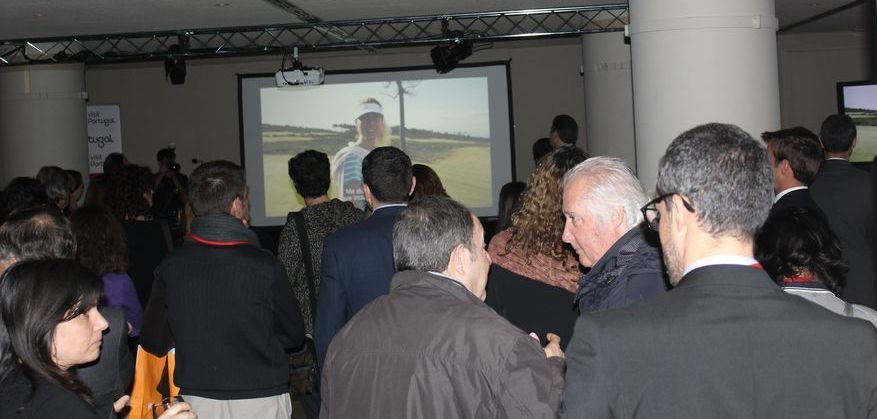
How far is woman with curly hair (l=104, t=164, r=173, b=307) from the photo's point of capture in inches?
189

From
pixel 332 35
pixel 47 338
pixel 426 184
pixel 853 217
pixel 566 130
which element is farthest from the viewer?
pixel 332 35

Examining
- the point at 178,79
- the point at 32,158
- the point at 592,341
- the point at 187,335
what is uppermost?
the point at 178,79

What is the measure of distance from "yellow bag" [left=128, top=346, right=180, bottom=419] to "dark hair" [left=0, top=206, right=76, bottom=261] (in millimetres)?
681

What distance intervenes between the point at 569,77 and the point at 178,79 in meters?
5.91

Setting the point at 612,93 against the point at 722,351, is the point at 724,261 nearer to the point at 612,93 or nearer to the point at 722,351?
the point at 722,351

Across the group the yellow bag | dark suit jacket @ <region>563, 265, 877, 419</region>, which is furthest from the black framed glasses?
the yellow bag

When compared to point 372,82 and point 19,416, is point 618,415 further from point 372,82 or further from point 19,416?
point 372,82

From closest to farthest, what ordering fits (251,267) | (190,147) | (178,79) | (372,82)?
(251,267) → (178,79) → (372,82) → (190,147)

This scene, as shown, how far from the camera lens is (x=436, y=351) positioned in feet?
6.63

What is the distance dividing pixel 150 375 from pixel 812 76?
1192 centimetres

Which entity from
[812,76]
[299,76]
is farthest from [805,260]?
[812,76]

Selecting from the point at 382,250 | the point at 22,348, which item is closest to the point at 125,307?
the point at 382,250

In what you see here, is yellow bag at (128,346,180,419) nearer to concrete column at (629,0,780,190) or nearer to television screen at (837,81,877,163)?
concrete column at (629,0,780,190)

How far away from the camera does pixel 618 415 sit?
145 centimetres
